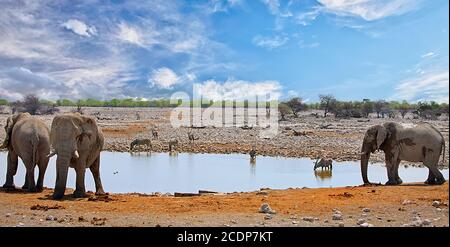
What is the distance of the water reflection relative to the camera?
2386cm

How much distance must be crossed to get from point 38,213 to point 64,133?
317cm

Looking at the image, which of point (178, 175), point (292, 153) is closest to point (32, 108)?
point (292, 153)

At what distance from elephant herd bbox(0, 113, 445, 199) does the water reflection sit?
5.28 metres

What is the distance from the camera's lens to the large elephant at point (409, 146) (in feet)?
57.8

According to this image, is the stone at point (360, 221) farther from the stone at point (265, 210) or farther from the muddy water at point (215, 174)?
the muddy water at point (215, 174)

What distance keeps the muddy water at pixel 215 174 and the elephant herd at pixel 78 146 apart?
11.6ft

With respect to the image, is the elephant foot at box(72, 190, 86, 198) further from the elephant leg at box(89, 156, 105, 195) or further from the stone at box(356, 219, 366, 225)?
the stone at box(356, 219, 366, 225)

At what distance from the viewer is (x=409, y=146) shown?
17938 mm

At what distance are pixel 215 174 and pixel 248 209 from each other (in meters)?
12.1

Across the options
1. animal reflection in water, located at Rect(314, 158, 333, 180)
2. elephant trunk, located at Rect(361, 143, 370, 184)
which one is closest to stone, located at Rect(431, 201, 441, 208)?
elephant trunk, located at Rect(361, 143, 370, 184)

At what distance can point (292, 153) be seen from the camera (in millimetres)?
33312

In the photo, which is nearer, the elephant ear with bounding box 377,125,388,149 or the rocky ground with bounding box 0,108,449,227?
the rocky ground with bounding box 0,108,449,227

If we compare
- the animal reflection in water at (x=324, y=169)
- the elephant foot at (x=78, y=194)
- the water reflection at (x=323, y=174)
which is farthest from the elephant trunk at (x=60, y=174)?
the animal reflection in water at (x=324, y=169)
